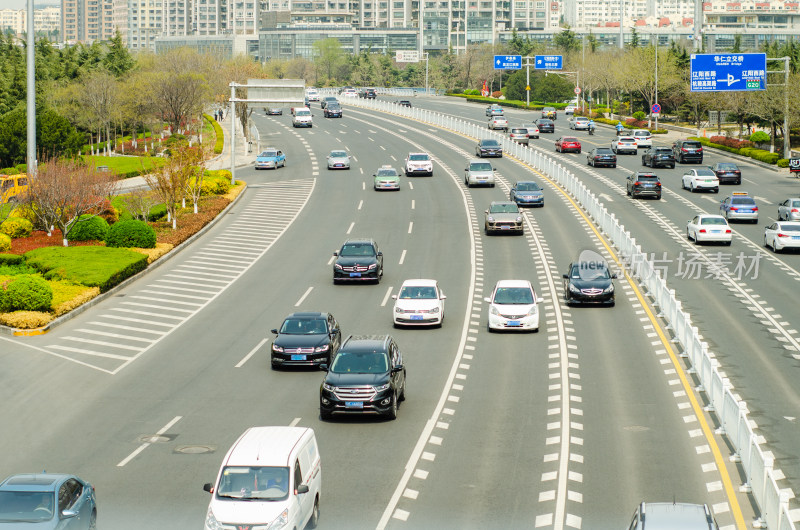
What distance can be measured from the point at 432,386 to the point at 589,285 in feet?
40.4

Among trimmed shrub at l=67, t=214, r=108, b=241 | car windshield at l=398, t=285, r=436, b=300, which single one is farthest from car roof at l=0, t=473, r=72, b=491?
trimmed shrub at l=67, t=214, r=108, b=241

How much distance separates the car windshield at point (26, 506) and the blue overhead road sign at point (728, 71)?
75708 millimetres

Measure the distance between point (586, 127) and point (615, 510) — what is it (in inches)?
3725

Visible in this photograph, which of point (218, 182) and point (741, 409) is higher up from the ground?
point (218, 182)

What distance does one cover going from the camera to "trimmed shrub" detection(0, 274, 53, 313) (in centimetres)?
3797

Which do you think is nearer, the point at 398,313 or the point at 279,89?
the point at 398,313

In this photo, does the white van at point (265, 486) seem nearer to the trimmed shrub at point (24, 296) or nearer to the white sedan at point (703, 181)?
the trimmed shrub at point (24, 296)

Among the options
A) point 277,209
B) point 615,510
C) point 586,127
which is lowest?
point 615,510

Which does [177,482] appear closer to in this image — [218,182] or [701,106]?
[218,182]

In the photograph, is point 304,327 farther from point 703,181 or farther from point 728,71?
point 728,71

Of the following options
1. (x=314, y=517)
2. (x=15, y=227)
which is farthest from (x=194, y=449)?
(x=15, y=227)

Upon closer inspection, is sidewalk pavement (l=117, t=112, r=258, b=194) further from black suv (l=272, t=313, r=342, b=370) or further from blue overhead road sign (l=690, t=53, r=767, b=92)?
black suv (l=272, t=313, r=342, b=370)

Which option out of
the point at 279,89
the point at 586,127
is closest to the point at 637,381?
the point at 279,89

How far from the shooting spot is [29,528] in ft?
53.1
